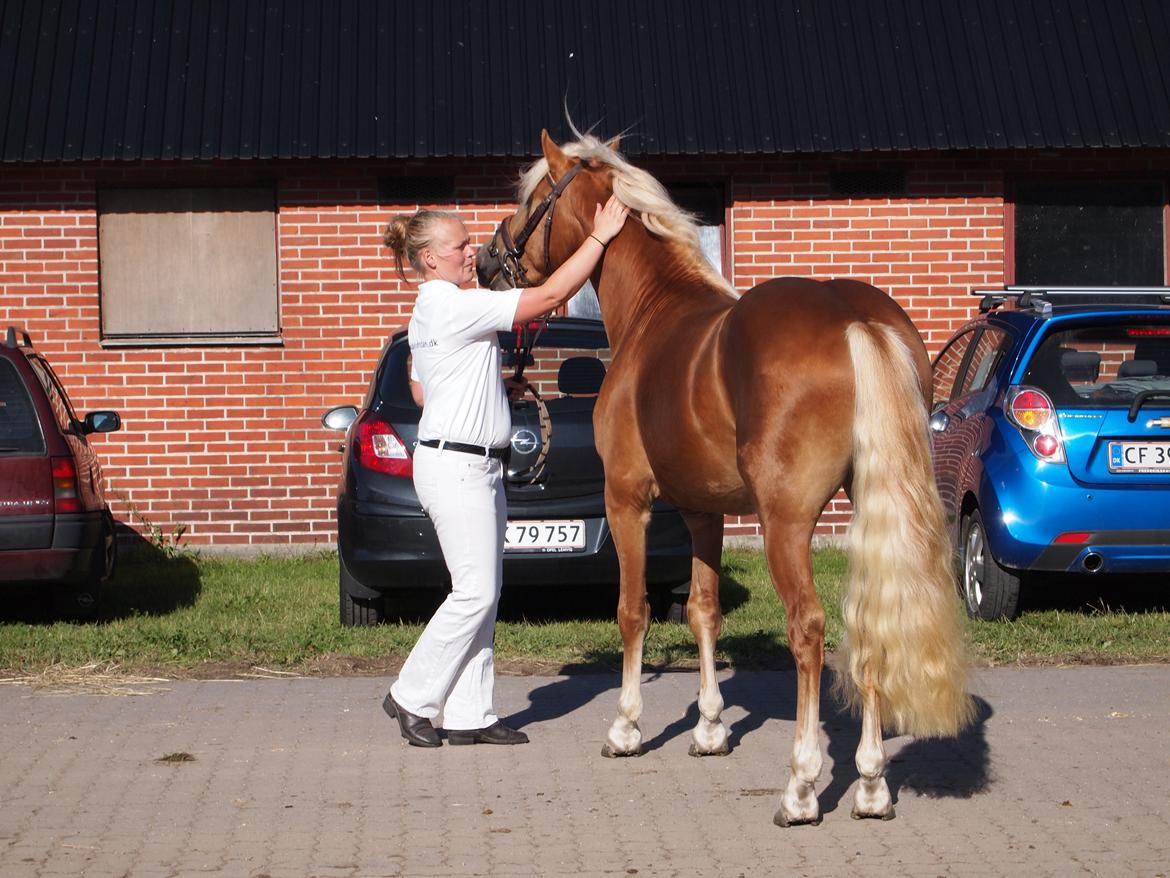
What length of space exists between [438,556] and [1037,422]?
3155mm

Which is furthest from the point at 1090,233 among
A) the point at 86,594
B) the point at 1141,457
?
the point at 86,594

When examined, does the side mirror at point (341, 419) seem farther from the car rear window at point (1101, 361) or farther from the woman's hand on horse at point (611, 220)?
the car rear window at point (1101, 361)

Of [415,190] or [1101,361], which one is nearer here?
[1101,361]

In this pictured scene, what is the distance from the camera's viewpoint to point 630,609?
6.38 meters

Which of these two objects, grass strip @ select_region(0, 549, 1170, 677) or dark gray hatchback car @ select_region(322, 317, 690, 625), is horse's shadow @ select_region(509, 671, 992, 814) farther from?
dark gray hatchback car @ select_region(322, 317, 690, 625)

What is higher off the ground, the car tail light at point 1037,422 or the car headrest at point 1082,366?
the car headrest at point 1082,366

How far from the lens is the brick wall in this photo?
1286 cm

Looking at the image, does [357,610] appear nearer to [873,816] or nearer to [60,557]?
[60,557]

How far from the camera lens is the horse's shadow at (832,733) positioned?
19.3 ft

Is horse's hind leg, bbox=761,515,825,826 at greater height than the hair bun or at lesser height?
lesser

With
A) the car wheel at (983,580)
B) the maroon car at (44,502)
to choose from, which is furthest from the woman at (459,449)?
the car wheel at (983,580)

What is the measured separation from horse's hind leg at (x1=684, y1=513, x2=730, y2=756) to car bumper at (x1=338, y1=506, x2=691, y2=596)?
2102 mm

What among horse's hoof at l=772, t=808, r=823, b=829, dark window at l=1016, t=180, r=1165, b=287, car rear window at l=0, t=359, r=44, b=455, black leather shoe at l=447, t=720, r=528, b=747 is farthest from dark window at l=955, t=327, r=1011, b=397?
car rear window at l=0, t=359, r=44, b=455

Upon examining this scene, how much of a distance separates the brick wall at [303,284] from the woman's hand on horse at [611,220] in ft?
21.8
